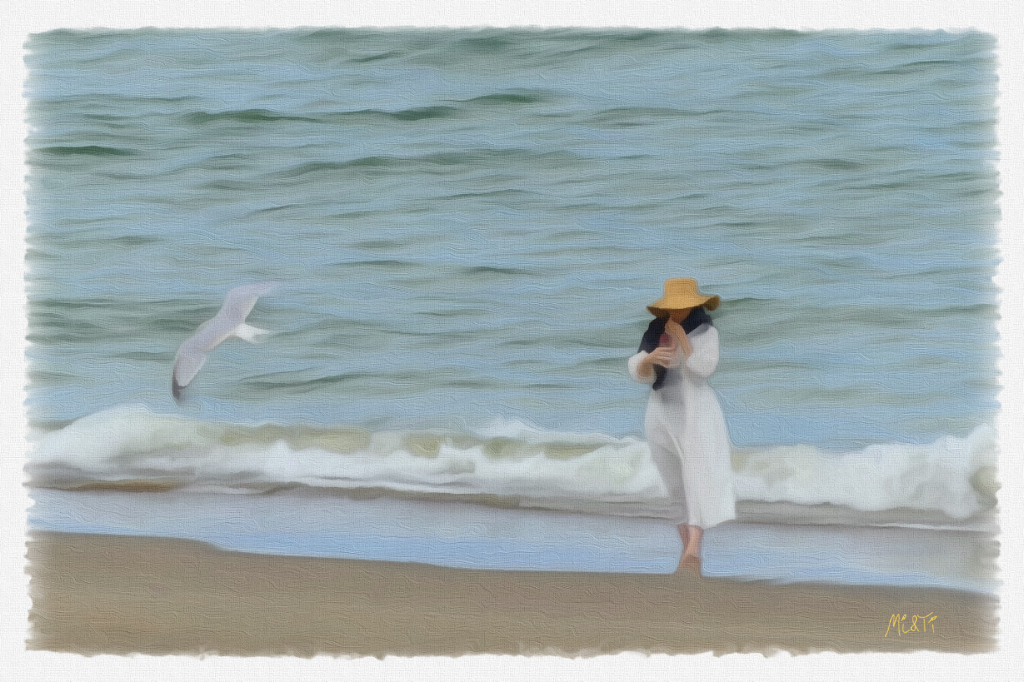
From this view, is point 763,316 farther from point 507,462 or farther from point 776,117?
point 507,462

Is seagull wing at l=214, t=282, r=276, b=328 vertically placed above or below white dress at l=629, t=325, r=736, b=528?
above

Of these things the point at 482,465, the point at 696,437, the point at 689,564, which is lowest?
the point at 689,564

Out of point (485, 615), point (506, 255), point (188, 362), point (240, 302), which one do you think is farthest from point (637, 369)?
point (188, 362)

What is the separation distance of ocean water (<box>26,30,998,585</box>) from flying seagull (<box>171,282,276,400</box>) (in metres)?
0.05

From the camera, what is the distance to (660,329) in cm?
283

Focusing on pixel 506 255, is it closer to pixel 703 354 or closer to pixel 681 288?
pixel 681 288

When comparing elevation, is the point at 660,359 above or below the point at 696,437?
above

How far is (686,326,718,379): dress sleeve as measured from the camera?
2.79 metres

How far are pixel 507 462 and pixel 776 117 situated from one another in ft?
5.01

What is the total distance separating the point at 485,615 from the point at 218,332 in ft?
4.33

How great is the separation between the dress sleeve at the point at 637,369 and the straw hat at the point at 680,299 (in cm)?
15

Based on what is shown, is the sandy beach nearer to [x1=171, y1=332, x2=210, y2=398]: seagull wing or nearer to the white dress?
the white dress

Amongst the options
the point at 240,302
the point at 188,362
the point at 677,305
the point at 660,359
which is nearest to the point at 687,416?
the point at 660,359
